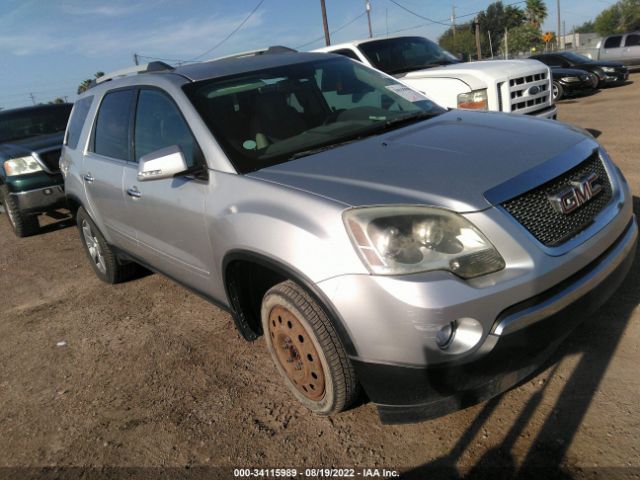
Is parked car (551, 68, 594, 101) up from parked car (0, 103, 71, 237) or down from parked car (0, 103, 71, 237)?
down

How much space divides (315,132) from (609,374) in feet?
6.55

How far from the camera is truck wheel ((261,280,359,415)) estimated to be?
238cm

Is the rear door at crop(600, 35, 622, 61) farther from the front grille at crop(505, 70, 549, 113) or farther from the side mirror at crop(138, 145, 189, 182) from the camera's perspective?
the side mirror at crop(138, 145, 189, 182)

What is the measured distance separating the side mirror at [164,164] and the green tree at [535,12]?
8832cm

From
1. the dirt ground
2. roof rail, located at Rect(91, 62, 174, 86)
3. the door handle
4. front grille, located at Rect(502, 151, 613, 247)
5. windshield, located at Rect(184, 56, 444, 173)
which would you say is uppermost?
roof rail, located at Rect(91, 62, 174, 86)

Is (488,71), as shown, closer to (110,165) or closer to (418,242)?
(110,165)

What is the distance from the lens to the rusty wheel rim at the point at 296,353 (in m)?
2.55

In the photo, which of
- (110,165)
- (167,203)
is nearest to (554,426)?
(167,203)

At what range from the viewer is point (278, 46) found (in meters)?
4.37

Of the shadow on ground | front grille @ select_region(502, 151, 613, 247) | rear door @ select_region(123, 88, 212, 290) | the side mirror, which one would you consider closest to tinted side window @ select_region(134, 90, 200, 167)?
rear door @ select_region(123, 88, 212, 290)

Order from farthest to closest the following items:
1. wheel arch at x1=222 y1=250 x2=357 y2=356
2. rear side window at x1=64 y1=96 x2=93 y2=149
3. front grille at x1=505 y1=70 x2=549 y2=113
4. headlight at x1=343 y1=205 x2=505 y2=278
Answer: front grille at x1=505 y1=70 x2=549 y2=113 < rear side window at x1=64 y1=96 x2=93 y2=149 < wheel arch at x1=222 y1=250 x2=357 y2=356 < headlight at x1=343 y1=205 x2=505 y2=278

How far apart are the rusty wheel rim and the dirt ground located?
0.65 ft

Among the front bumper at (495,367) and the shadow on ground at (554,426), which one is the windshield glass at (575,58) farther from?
the front bumper at (495,367)

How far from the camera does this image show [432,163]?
248 cm
